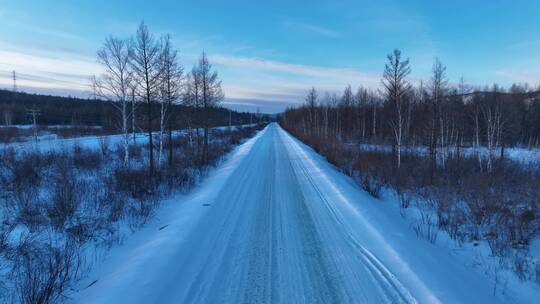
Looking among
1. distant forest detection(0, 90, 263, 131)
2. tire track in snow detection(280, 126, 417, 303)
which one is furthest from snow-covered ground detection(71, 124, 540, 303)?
distant forest detection(0, 90, 263, 131)

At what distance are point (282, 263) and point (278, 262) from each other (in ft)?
0.23

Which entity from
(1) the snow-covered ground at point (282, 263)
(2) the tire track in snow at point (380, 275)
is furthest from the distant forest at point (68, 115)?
(2) the tire track in snow at point (380, 275)

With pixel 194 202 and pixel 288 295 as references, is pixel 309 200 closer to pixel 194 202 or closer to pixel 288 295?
pixel 194 202

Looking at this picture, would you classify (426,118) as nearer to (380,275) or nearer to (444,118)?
(444,118)

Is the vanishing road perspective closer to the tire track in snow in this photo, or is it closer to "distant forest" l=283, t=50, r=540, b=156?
the tire track in snow

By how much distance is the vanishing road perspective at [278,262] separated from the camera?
3.73 metres

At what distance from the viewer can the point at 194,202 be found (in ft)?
27.8

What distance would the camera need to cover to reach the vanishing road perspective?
3727 mm

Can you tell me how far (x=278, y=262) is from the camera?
468 cm

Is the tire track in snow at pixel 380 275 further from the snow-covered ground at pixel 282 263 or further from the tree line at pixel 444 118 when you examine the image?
the tree line at pixel 444 118

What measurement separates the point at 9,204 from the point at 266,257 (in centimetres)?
749

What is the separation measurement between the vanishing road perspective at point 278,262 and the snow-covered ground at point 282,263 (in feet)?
0.05

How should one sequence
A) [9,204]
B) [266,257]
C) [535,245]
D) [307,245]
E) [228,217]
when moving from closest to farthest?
[266,257] → [307,245] → [535,245] → [228,217] → [9,204]

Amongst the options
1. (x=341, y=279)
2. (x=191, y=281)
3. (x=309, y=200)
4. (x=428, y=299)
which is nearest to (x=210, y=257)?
(x=191, y=281)
